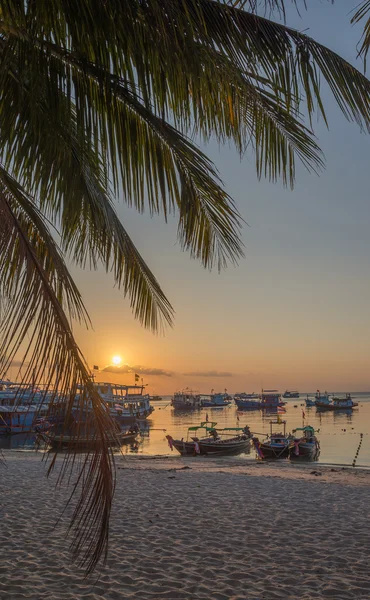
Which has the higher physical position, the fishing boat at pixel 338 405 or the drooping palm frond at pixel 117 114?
the drooping palm frond at pixel 117 114

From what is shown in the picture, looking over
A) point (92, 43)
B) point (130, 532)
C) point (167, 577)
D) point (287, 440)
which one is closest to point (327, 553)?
point (167, 577)

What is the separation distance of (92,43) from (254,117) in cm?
115

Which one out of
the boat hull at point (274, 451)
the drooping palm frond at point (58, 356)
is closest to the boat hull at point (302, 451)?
the boat hull at point (274, 451)

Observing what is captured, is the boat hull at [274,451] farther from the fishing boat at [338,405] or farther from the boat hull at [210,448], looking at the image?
the fishing boat at [338,405]

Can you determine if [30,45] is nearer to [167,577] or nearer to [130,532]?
[167,577]

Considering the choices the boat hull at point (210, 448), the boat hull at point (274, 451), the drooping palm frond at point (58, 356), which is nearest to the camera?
the drooping palm frond at point (58, 356)

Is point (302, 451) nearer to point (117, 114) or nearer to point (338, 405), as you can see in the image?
point (117, 114)

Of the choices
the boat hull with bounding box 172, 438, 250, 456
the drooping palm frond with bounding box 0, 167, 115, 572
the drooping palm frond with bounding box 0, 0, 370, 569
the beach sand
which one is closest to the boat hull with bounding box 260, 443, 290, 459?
the boat hull with bounding box 172, 438, 250, 456

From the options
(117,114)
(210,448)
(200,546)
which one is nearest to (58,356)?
(117,114)

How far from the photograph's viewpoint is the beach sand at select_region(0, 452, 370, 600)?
5.64 m

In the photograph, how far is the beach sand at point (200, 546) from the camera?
18.5 feet

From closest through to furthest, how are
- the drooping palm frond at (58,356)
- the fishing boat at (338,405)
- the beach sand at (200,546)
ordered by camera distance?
the drooping palm frond at (58,356)
the beach sand at (200,546)
the fishing boat at (338,405)

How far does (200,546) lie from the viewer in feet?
24.0

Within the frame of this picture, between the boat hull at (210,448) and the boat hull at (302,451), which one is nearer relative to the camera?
the boat hull at (302,451)
